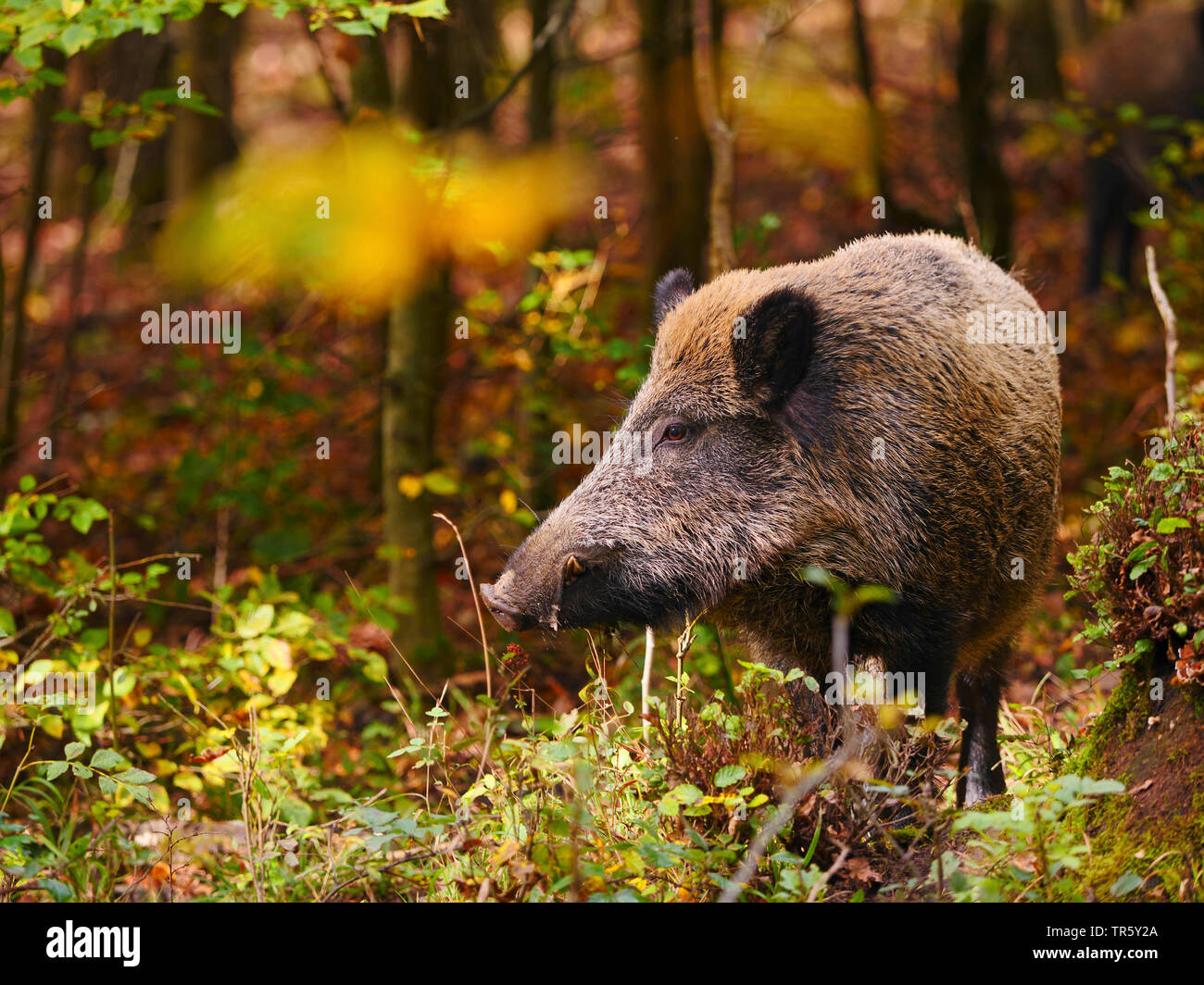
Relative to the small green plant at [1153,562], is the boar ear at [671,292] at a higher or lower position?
higher

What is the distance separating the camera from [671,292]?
4676 mm

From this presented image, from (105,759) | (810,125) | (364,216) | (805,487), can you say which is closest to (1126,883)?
(805,487)

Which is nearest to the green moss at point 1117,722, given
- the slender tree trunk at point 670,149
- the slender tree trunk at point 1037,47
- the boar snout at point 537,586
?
the boar snout at point 537,586

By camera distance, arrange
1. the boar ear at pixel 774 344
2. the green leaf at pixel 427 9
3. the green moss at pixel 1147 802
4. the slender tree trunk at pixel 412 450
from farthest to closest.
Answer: the slender tree trunk at pixel 412 450, the green leaf at pixel 427 9, the boar ear at pixel 774 344, the green moss at pixel 1147 802

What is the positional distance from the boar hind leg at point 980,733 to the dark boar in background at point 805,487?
0.56 m

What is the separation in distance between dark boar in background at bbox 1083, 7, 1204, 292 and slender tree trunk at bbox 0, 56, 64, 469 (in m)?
8.69

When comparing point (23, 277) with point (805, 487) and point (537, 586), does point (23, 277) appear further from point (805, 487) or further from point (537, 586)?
point (805, 487)

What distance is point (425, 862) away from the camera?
3760mm

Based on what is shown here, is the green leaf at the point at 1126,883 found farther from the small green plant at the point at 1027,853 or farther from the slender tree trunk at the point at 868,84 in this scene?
the slender tree trunk at the point at 868,84

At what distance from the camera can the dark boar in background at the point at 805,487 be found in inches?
155

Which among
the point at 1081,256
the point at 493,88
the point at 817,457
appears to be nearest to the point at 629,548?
the point at 817,457

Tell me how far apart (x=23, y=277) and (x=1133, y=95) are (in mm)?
10168
